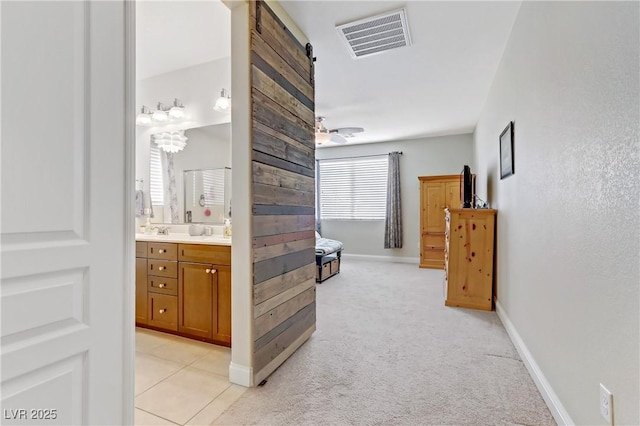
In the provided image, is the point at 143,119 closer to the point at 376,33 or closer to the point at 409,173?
the point at 376,33

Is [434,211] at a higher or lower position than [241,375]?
higher

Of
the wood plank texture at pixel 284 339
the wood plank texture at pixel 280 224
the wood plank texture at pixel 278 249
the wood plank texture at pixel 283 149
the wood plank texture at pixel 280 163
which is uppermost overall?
the wood plank texture at pixel 283 149

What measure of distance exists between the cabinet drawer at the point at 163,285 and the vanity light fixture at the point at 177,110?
1.69 meters

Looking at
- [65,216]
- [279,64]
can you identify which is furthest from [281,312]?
[279,64]

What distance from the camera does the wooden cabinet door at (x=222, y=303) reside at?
91.7 inches

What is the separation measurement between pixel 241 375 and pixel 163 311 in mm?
1134

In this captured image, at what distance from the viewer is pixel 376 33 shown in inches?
101

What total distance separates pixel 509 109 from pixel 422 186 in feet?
10.4

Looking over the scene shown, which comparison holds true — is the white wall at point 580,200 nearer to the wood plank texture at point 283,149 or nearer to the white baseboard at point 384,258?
the wood plank texture at point 283,149

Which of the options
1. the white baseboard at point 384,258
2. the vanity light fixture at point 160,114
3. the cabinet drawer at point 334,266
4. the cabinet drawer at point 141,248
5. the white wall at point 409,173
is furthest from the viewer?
the white baseboard at point 384,258

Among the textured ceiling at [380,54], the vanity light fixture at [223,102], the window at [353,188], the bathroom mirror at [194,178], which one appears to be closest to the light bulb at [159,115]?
the bathroom mirror at [194,178]

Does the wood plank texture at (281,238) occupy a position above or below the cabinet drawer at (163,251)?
above

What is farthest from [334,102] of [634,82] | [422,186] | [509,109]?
[634,82]

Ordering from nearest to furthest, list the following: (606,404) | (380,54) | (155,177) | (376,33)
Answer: (606,404), (376,33), (380,54), (155,177)
